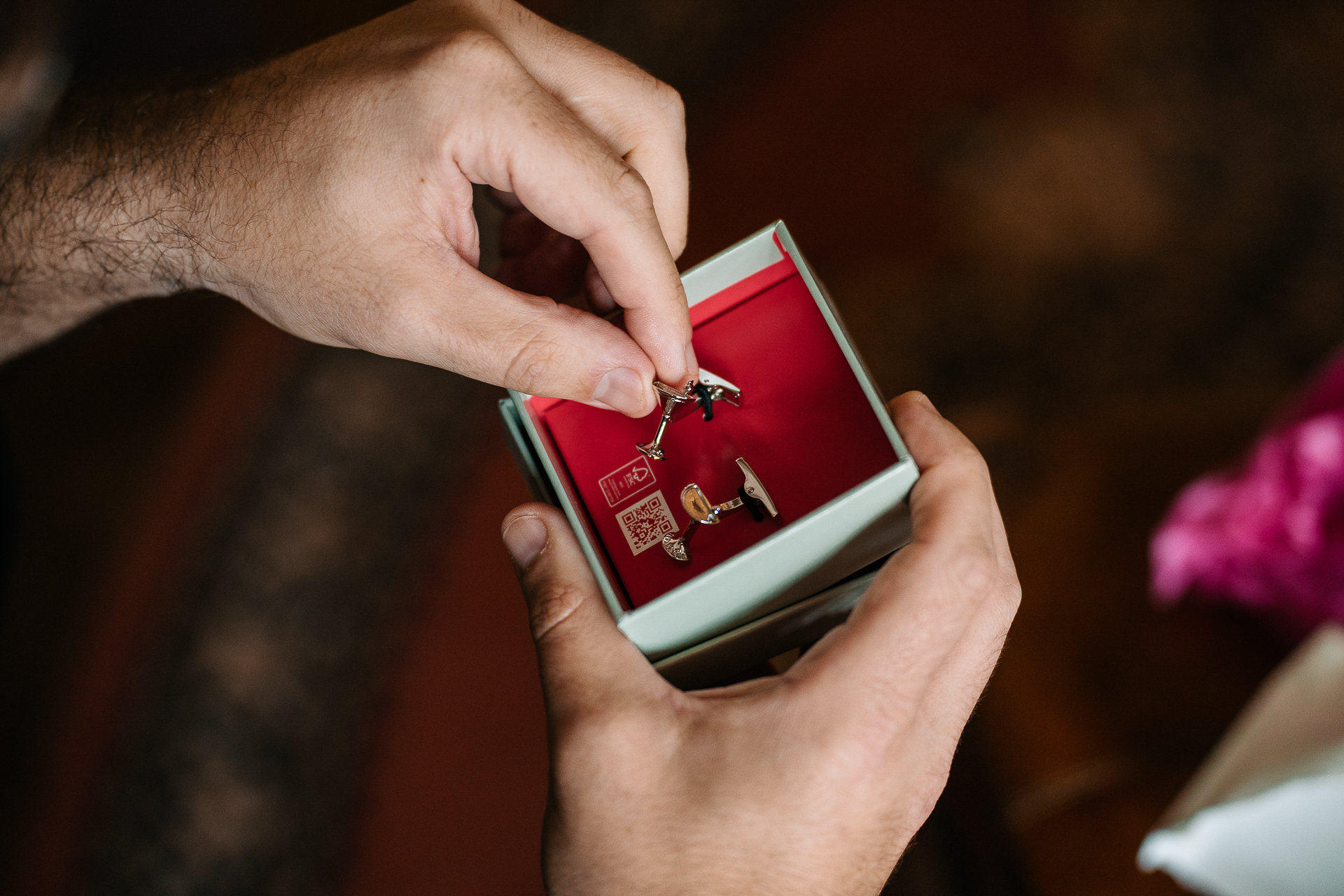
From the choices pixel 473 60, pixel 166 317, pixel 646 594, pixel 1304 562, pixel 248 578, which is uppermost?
pixel 166 317

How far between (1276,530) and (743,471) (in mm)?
843

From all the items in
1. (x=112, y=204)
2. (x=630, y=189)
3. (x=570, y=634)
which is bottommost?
(x=570, y=634)

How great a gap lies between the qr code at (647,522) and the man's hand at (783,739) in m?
0.08

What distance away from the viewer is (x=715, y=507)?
0.69m

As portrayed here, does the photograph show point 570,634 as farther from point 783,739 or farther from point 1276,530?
point 1276,530

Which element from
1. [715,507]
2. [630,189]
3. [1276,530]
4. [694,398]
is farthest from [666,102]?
[1276,530]

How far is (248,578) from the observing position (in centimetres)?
165

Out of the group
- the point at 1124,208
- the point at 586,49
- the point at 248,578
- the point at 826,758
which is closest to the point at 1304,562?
the point at 826,758

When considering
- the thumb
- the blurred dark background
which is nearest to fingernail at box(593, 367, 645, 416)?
the thumb

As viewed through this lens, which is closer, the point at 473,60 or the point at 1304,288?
the point at 473,60

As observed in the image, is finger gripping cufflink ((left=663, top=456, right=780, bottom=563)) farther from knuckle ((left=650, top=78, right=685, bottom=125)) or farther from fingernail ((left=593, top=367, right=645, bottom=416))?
knuckle ((left=650, top=78, right=685, bottom=125))

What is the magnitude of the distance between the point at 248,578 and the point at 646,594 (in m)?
1.25

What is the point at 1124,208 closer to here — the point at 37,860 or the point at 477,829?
the point at 477,829

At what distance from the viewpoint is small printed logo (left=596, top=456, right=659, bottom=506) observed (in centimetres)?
74
